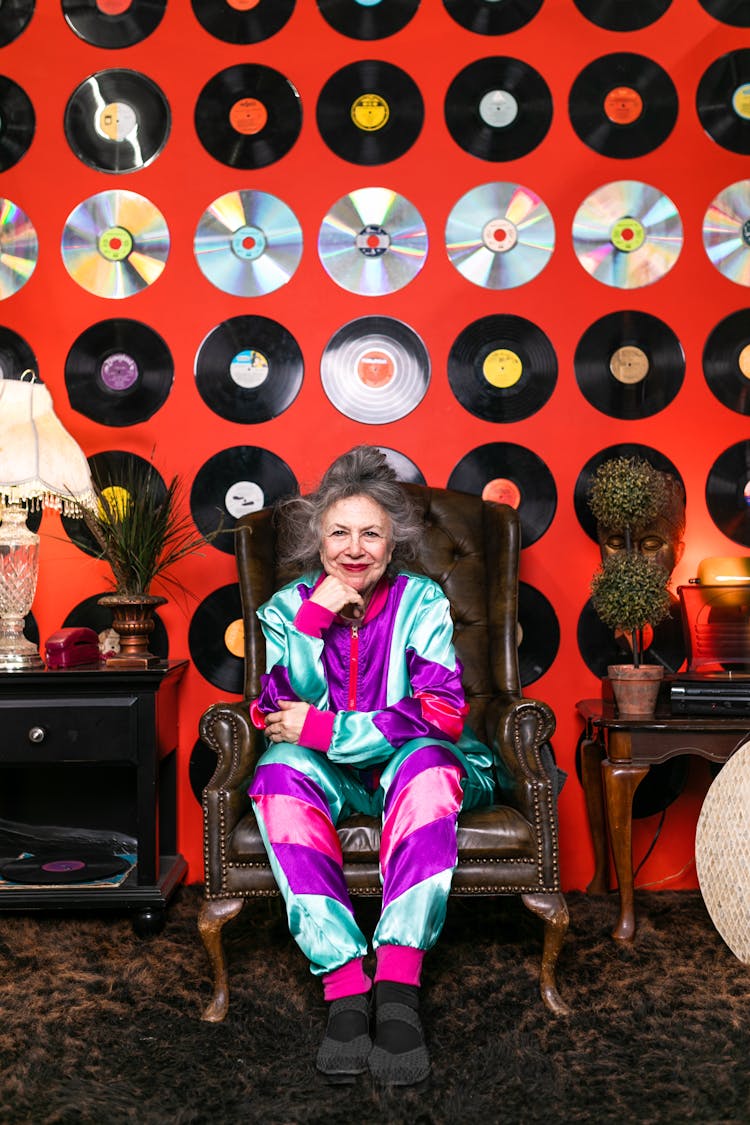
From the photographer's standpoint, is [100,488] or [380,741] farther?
[100,488]

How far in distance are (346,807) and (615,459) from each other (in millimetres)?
1494

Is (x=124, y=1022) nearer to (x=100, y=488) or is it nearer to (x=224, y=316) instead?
(x=100, y=488)

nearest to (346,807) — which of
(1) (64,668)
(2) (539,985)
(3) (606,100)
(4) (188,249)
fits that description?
(2) (539,985)

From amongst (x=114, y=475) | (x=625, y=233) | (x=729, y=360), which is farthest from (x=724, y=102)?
(x=114, y=475)

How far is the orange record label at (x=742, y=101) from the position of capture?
10.5 feet

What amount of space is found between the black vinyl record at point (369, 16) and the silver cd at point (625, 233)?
871 mm

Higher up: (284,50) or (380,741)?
(284,50)

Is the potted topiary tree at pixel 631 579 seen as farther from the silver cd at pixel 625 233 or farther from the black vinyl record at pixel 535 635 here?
the silver cd at pixel 625 233

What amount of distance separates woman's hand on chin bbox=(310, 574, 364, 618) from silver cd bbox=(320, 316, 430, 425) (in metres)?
0.89

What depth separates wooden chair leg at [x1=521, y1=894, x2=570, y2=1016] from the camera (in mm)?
2135

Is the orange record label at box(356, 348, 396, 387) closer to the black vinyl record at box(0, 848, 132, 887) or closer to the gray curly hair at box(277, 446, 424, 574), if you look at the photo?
the gray curly hair at box(277, 446, 424, 574)

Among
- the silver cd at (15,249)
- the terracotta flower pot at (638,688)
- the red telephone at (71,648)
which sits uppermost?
the silver cd at (15,249)

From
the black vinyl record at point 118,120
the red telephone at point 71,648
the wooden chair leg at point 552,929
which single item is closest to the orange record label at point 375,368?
the black vinyl record at point 118,120

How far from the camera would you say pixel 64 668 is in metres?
2.70
